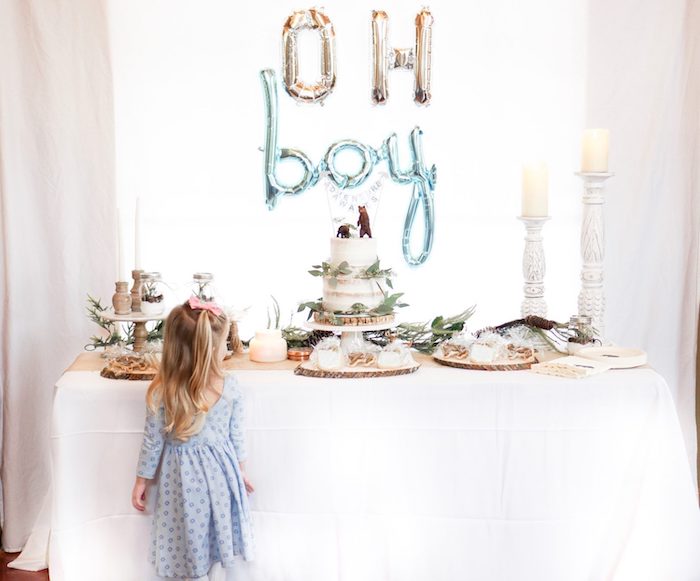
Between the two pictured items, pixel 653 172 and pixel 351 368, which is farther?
pixel 653 172

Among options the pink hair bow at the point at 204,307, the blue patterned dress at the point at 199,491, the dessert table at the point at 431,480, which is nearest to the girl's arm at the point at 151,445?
the blue patterned dress at the point at 199,491

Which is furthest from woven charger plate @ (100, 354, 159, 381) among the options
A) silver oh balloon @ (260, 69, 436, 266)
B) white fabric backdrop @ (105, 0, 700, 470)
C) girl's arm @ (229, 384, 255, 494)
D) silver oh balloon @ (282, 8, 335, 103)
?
silver oh balloon @ (282, 8, 335, 103)

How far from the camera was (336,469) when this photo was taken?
2.49 meters

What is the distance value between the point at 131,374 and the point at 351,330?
2.02ft

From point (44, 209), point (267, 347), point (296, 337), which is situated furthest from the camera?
point (44, 209)

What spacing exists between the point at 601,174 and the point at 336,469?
1.25 m

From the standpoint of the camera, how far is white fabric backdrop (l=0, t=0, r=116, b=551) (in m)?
3.16

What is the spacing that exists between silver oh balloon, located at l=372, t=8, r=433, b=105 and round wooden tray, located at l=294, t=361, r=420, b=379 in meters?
1.15

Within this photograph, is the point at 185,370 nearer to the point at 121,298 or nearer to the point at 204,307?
the point at 204,307

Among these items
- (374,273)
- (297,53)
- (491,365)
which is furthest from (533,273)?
(297,53)

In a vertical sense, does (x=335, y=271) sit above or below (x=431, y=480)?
above

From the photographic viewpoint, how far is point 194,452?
2324 mm

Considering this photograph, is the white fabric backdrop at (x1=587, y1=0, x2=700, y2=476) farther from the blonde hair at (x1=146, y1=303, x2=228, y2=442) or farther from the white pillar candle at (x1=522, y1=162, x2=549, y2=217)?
the blonde hair at (x1=146, y1=303, x2=228, y2=442)

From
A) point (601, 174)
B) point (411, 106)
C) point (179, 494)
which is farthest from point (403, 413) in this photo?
point (411, 106)
